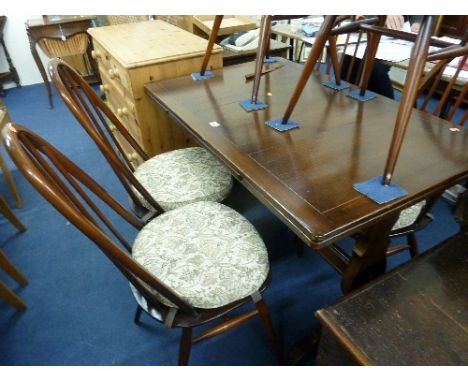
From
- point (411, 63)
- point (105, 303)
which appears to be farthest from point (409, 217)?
point (105, 303)

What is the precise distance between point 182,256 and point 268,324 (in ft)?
1.24

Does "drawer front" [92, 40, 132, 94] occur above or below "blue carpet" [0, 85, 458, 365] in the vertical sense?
above

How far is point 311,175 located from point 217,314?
442mm

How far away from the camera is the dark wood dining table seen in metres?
0.67

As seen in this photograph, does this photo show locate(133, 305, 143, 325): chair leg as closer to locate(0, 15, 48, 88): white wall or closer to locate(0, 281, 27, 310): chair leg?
locate(0, 281, 27, 310): chair leg

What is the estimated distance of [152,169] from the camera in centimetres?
133

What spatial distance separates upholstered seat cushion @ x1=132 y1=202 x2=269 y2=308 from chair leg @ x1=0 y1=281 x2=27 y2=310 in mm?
750

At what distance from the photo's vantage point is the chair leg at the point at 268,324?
984 mm

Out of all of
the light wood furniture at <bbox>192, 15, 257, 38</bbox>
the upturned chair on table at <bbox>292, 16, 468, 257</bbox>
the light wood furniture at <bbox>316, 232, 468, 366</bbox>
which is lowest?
the light wood furniture at <bbox>316, 232, 468, 366</bbox>

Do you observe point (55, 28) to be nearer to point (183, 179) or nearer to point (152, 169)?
point (152, 169)

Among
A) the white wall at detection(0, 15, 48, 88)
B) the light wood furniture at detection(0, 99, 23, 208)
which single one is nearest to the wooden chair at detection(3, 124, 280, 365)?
the light wood furniture at detection(0, 99, 23, 208)

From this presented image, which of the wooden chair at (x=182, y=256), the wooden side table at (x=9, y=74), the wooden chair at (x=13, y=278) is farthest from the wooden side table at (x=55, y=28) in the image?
the wooden chair at (x=182, y=256)
